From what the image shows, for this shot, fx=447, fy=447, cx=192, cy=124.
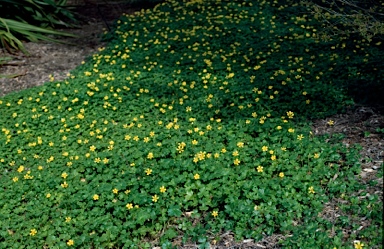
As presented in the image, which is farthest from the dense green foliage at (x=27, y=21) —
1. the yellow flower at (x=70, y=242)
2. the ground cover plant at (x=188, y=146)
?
the yellow flower at (x=70, y=242)

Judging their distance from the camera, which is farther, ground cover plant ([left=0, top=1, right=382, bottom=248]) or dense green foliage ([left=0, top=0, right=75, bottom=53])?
dense green foliage ([left=0, top=0, right=75, bottom=53])

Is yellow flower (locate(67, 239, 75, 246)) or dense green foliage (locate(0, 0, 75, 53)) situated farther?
dense green foliage (locate(0, 0, 75, 53))

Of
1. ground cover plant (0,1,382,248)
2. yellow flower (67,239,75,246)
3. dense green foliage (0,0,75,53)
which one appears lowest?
ground cover plant (0,1,382,248)

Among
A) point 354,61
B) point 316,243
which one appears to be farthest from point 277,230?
point 354,61

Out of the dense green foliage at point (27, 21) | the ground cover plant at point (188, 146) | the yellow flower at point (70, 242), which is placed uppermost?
the dense green foliage at point (27, 21)

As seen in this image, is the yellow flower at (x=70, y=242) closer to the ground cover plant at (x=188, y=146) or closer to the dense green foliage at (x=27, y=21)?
the ground cover plant at (x=188, y=146)

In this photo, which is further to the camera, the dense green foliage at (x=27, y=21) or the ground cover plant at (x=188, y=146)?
the dense green foliage at (x=27, y=21)

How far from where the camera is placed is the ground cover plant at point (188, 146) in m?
3.76

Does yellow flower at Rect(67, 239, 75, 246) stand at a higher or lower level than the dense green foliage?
lower

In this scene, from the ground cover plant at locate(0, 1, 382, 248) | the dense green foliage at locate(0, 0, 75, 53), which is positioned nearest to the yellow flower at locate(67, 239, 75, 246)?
the ground cover plant at locate(0, 1, 382, 248)

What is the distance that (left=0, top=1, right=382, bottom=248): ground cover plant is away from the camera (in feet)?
12.3

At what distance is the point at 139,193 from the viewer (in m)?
Answer: 4.09

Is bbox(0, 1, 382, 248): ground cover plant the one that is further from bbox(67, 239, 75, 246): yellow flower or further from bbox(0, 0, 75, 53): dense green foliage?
bbox(0, 0, 75, 53): dense green foliage

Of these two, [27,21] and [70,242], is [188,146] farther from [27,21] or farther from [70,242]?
[27,21]
